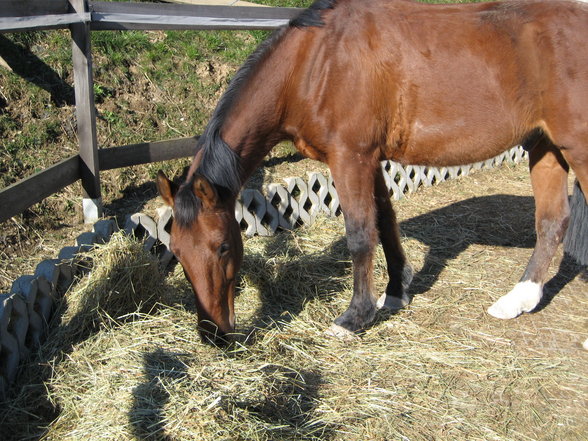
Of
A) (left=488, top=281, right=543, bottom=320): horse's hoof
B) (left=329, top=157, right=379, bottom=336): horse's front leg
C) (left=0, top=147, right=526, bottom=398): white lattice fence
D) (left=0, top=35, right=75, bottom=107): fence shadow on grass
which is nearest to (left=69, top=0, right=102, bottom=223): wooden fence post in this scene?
(left=0, top=147, right=526, bottom=398): white lattice fence

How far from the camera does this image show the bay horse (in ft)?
10.9

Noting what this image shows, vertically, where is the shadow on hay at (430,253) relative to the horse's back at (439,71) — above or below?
below

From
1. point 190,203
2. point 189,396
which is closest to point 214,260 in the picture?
point 190,203

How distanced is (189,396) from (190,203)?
102 cm

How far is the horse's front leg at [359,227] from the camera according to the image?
3.41 meters

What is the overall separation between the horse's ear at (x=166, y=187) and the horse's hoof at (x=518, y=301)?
7.78 ft

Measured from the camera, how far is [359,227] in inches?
136

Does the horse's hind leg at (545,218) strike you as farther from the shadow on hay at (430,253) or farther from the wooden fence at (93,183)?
the wooden fence at (93,183)

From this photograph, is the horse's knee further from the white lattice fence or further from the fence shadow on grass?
Result: the fence shadow on grass

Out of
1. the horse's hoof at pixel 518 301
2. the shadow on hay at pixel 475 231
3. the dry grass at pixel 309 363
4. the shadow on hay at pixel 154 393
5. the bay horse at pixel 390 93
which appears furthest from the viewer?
the shadow on hay at pixel 475 231

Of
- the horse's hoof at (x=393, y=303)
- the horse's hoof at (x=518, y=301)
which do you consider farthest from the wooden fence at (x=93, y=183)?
the horse's hoof at (x=518, y=301)

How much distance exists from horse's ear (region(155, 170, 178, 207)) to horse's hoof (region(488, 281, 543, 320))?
2.37 meters

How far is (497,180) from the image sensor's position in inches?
280

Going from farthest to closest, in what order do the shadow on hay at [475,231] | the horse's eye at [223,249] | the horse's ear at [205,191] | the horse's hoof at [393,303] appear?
the shadow on hay at [475,231]
the horse's hoof at [393,303]
the horse's eye at [223,249]
the horse's ear at [205,191]
